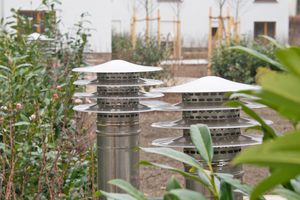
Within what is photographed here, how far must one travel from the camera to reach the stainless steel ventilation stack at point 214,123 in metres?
1.34

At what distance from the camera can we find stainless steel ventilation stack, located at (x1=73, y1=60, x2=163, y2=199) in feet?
6.26

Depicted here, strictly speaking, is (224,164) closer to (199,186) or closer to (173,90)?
(199,186)

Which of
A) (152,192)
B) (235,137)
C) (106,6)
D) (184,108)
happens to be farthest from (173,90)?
(106,6)

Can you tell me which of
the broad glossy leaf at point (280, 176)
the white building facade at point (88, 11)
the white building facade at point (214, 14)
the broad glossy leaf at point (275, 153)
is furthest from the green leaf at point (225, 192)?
the white building facade at point (214, 14)

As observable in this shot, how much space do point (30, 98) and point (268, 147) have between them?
2816 millimetres

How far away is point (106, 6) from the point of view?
1200 cm

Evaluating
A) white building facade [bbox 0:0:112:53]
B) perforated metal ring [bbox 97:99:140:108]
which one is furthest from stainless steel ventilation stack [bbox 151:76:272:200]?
white building facade [bbox 0:0:112:53]

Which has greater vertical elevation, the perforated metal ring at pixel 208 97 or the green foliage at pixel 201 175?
the perforated metal ring at pixel 208 97

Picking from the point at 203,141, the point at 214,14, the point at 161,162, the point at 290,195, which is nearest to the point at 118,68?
the point at 203,141

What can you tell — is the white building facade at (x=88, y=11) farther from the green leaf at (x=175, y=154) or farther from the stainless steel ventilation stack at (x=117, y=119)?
the green leaf at (x=175, y=154)

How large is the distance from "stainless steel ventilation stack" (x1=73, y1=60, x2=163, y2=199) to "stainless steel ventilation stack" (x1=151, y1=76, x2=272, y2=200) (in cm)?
48

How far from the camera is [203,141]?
2.93ft

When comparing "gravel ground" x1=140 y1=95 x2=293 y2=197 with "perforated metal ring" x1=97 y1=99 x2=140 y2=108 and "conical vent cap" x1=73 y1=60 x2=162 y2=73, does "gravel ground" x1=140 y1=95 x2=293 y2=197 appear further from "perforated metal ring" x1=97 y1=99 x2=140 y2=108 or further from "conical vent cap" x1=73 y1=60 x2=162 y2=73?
"conical vent cap" x1=73 y1=60 x2=162 y2=73

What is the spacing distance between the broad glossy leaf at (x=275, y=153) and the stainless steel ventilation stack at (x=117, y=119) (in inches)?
61.1
